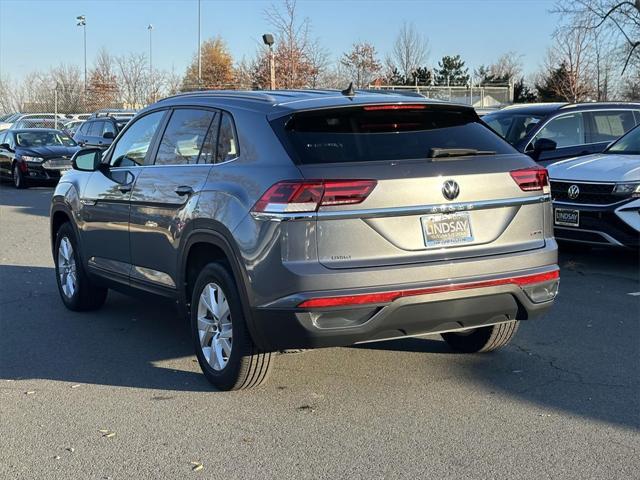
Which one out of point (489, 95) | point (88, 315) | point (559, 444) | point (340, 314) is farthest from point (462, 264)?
point (489, 95)

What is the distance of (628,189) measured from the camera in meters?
8.55

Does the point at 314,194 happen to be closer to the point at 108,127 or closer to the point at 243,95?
the point at 243,95

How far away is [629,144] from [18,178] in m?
15.6

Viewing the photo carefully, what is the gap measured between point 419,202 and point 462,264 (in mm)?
423

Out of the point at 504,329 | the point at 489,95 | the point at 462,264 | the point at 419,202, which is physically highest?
Answer: the point at 489,95

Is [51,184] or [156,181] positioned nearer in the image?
[156,181]

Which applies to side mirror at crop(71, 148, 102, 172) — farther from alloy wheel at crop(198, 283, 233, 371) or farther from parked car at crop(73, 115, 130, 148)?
parked car at crop(73, 115, 130, 148)

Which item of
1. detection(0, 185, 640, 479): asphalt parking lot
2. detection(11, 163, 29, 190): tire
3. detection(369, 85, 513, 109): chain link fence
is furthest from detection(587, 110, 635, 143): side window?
detection(369, 85, 513, 109): chain link fence

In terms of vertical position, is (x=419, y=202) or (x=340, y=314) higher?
(x=419, y=202)

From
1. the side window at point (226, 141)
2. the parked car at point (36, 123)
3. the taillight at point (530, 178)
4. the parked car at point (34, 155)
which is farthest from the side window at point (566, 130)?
the parked car at point (36, 123)

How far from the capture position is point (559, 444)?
4.08 metres

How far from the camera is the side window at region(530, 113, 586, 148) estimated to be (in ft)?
37.2

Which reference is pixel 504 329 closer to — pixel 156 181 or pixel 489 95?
pixel 156 181

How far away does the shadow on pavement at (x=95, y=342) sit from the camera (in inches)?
209
